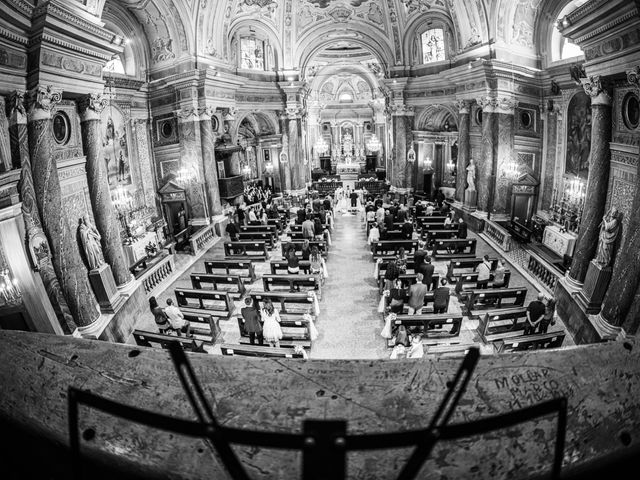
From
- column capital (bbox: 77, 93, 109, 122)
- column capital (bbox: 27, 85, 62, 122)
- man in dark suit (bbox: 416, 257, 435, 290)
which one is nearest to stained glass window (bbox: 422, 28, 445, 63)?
man in dark suit (bbox: 416, 257, 435, 290)

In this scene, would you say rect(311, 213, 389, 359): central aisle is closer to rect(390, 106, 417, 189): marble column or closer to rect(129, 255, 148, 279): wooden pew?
rect(129, 255, 148, 279): wooden pew

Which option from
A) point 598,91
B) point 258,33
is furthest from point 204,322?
point 258,33

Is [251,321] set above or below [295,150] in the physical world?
below

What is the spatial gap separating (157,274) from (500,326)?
1058 cm

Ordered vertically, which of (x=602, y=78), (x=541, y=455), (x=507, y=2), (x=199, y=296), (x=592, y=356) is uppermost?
(x=507, y=2)

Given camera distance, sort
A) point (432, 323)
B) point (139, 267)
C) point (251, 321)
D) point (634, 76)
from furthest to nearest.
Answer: point (139, 267) → point (432, 323) → point (251, 321) → point (634, 76)

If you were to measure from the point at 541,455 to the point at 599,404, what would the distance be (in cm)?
40

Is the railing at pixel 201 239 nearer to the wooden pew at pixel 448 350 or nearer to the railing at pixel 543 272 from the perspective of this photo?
the wooden pew at pixel 448 350

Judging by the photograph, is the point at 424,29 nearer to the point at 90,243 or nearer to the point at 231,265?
the point at 231,265

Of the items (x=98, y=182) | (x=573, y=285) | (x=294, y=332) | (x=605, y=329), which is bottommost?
(x=294, y=332)

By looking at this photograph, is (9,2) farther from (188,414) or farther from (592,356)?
(592,356)

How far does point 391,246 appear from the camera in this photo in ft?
49.7

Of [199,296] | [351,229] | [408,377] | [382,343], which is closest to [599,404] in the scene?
[408,377]

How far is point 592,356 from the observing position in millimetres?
1824
